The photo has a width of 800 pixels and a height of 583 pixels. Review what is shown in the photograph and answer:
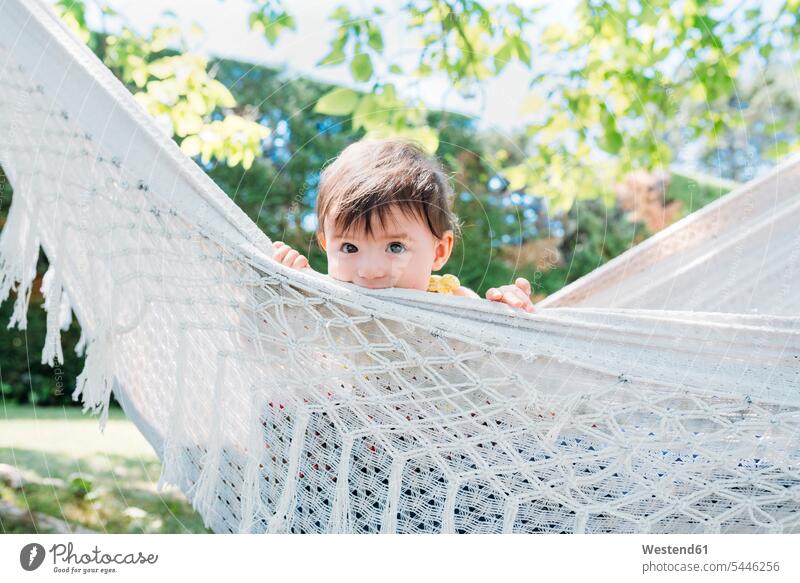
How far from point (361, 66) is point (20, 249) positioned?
2.28 ft

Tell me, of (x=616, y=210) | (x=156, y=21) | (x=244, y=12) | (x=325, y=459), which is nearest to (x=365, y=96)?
(x=244, y=12)

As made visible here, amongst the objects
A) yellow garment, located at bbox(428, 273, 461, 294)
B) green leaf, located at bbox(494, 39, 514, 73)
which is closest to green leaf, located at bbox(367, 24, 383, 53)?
green leaf, located at bbox(494, 39, 514, 73)

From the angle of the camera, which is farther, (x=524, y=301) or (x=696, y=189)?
(x=696, y=189)

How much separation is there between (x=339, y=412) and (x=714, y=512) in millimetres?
431

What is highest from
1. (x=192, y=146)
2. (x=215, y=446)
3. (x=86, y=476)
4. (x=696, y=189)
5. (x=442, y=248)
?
(x=696, y=189)

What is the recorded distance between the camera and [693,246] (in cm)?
125

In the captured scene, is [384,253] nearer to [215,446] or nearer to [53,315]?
[215,446]

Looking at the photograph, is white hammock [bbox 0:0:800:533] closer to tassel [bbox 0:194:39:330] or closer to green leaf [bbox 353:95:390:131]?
tassel [bbox 0:194:39:330]

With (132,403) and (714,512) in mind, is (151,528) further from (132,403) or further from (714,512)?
(714,512)

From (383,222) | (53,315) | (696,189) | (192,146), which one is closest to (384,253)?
(383,222)

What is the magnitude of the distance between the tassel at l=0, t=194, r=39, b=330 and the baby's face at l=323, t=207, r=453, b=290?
0.37m

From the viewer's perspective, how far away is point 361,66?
1.44 meters

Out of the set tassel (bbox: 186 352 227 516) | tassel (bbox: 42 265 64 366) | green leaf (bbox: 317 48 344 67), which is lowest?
tassel (bbox: 186 352 227 516)

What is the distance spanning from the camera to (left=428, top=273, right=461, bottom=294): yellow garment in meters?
1.16
